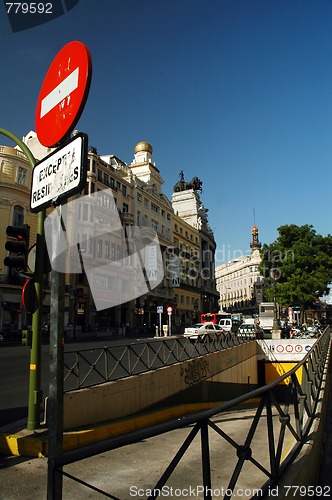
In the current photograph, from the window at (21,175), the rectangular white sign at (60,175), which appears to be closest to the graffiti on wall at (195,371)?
the rectangular white sign at (60,175)

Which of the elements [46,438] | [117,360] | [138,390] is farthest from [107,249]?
[46,438]

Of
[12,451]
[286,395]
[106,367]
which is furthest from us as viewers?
[106,367]

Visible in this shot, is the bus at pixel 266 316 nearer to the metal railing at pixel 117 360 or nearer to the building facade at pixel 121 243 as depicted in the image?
the building facade at pixel 121 243

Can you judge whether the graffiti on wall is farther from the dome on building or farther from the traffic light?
the dome on building

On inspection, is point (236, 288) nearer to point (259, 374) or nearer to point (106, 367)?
point (259, 374)

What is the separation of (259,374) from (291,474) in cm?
3035

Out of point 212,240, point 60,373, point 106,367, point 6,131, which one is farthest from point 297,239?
point 60,373

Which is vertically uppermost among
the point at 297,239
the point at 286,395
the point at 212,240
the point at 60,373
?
the point at 212,240

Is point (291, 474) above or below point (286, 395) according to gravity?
below

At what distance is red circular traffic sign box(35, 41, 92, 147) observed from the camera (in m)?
2.98

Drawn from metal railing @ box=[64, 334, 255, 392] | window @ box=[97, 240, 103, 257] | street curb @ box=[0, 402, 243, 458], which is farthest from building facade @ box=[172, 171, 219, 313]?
street curb @ box=[0, 402, 243, 458]

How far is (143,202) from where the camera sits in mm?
55469

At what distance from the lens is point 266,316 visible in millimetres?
49250

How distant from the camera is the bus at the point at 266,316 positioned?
4803 cm
